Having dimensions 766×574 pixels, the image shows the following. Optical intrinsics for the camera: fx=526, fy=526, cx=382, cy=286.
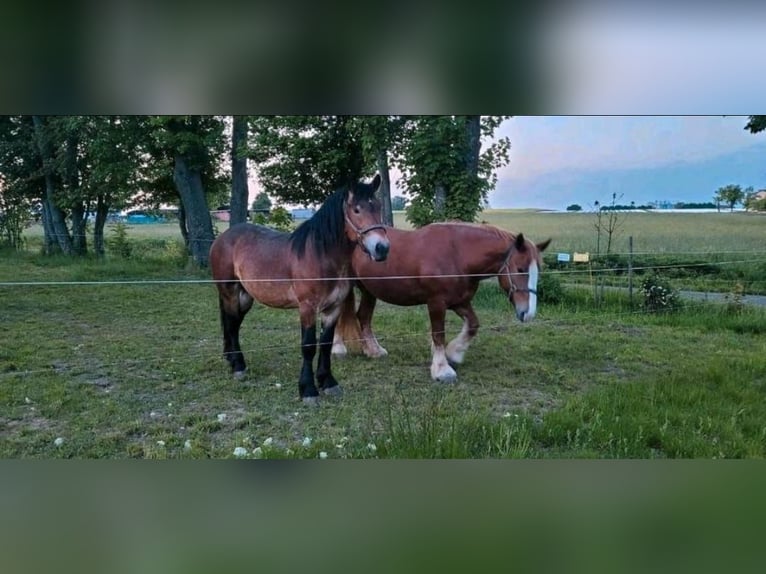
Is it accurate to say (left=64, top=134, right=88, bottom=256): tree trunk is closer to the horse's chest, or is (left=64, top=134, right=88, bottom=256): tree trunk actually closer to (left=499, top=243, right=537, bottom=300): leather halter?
the horse's chest

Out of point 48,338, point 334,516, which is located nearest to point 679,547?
point 334,516

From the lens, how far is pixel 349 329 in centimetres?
250

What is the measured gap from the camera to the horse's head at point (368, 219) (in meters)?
2.17

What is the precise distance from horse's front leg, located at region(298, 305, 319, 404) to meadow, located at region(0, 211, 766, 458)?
0.06 m

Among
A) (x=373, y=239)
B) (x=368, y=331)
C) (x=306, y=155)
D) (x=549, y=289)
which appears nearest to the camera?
(x=373, y=239)

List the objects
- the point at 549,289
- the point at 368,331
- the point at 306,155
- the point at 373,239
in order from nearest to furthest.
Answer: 1. the point at 373,239
2. the point at 306,155
3. the point at 549,289
4. the point at 368,331

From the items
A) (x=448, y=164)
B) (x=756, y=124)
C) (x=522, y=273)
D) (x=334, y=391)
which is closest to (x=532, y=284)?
(x=522, y=273)

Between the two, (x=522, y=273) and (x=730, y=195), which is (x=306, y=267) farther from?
(x=730, y=195)

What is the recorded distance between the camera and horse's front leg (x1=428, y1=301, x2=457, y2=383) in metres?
2.41

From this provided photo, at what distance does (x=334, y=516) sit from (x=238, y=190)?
4.66ft

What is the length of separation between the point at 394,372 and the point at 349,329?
0.30 m

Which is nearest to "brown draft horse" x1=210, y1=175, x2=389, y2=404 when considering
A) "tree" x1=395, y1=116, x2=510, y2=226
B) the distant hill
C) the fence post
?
"tree" x1=395, y1=116, x2=510, y2=226
